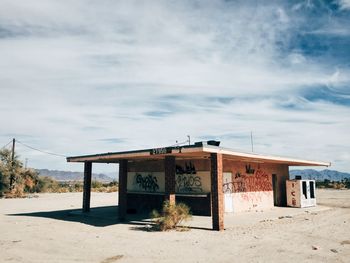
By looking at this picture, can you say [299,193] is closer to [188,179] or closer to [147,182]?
[188,179]

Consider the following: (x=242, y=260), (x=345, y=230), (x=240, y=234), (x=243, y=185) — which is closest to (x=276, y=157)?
(x=243, y=185)

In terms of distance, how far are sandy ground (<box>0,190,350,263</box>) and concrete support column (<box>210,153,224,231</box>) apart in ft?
1.68

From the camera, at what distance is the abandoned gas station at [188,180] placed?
15617 millimetres

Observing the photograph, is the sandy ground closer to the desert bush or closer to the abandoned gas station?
the desert bush

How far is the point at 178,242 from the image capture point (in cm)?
1041

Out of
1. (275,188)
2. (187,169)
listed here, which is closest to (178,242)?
(187,169)

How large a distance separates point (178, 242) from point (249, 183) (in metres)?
10.3

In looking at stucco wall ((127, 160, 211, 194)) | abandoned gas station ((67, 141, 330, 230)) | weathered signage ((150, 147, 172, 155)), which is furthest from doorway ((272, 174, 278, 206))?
weathered signage ((150, 147, 172, 155))

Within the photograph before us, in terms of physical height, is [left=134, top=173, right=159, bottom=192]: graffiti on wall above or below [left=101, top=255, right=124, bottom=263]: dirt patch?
above

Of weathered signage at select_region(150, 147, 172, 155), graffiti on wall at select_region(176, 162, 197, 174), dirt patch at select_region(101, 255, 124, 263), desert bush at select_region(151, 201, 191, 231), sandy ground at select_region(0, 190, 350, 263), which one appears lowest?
dirt patch at select_region(101, 255, 124, 263)

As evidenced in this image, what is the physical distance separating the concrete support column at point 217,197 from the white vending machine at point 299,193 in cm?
1153

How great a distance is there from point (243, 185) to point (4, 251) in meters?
13.3

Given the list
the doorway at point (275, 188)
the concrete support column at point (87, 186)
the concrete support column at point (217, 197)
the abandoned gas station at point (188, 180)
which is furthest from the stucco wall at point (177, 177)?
the doorway at point (275, 188)

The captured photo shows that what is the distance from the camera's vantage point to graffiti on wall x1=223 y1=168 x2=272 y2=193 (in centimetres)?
1811
